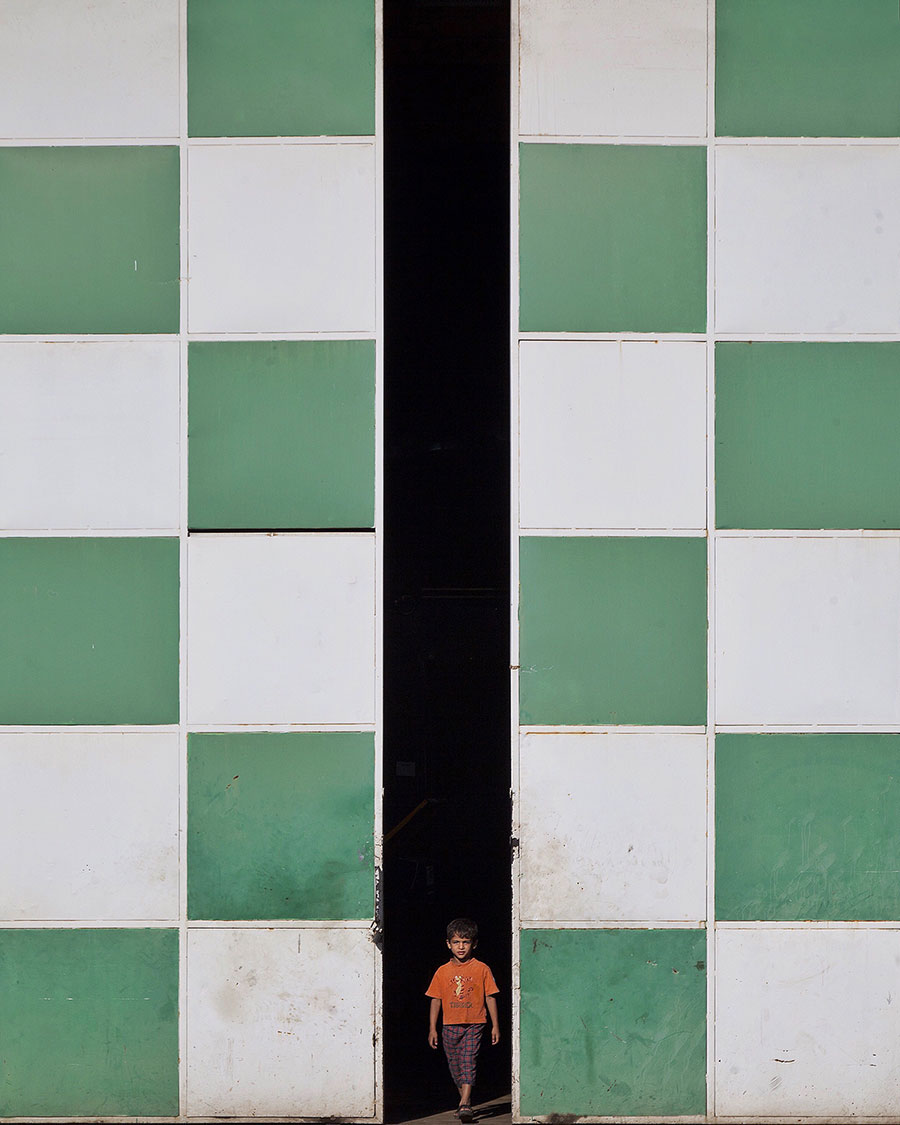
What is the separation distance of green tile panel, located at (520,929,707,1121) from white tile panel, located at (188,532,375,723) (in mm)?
1806

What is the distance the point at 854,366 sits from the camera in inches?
254

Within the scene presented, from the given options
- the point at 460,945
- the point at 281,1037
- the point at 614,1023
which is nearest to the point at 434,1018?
the point at 460,945

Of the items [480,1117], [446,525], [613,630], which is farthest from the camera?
[446,525]

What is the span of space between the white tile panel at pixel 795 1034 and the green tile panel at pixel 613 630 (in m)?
1.40

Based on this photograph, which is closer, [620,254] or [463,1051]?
[620,254]

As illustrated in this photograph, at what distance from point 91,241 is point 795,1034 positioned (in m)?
6.08

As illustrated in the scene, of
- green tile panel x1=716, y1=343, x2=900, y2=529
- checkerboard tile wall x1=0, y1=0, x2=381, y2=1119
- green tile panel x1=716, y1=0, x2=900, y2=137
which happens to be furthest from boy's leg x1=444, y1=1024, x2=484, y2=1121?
green tile panel x1=716, y1=0, x2=900, y2=137

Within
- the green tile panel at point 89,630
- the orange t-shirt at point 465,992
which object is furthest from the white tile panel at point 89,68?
the orange t-shirt at point 465,992

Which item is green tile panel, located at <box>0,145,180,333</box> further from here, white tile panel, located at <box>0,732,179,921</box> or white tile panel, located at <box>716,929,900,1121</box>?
white tile panel, located at <box>716,929,900,1121</box>

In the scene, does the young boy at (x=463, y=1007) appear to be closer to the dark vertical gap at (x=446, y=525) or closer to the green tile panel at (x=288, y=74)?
the dark vertical gap at (x=446, y=525)

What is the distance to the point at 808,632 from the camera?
6406 mm

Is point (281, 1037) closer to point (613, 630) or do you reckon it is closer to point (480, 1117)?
point (480, 1117)

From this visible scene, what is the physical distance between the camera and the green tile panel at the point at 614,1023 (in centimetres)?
630

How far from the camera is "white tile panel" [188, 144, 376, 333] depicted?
6.42 m
